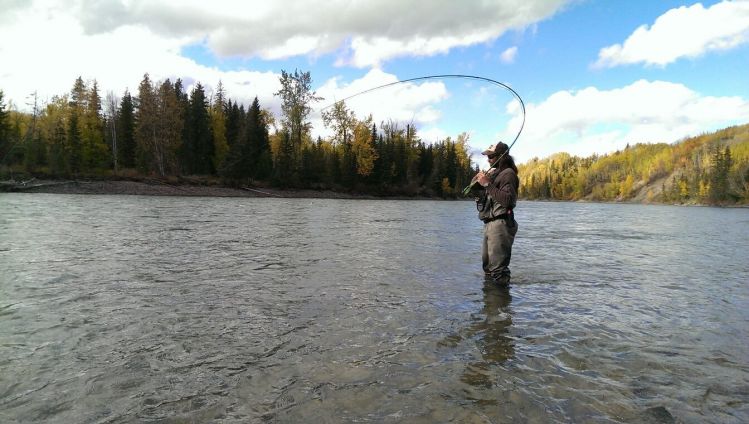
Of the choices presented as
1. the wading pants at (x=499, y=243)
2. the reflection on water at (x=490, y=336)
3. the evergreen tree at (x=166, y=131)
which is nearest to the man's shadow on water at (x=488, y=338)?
the reflection on water at (x=490, y=336)

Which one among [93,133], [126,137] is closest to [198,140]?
[126,137]

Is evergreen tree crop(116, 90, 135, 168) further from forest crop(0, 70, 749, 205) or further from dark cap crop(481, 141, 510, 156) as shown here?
dark cap crop(481, 141, 510, 156)

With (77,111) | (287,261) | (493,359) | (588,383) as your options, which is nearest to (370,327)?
(493,359)

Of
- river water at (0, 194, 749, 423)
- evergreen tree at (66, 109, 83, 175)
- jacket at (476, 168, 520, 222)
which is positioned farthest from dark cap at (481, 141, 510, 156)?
evergreen tree at (66, 109, 83, 175)

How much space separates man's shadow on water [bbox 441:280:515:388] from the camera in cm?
436

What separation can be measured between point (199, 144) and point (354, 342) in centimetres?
7365

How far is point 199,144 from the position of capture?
71.6 m

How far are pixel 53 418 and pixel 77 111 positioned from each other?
83698 millimetres

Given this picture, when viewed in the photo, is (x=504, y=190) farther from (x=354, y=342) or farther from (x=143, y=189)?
(x=143, y=189)

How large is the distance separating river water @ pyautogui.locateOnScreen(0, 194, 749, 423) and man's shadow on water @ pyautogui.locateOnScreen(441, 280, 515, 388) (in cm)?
3

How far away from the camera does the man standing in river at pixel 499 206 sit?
840 cm

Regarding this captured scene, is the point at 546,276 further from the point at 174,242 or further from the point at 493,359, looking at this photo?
the point at 174,242

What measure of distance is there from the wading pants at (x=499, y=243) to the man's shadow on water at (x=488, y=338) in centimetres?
106

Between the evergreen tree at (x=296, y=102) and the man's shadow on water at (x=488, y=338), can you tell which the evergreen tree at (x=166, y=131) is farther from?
the man's shadow on water at (x=488, y=338)
